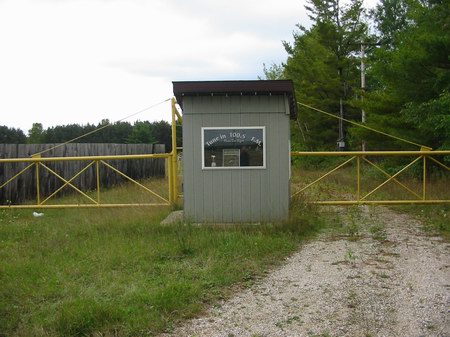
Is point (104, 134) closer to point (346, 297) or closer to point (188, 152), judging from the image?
point (188, 152)

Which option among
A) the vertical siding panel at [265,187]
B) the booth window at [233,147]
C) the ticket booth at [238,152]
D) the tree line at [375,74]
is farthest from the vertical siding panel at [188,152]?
the tree line at [375,74]

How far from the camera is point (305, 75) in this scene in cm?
3319

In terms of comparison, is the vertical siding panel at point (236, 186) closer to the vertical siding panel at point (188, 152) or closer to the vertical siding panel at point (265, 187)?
the vertical siding panel at point (265, 187)

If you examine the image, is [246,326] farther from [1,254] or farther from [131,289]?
[1,254]

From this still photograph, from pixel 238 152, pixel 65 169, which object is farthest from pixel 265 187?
pixel 65 169

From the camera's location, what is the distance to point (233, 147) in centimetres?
984

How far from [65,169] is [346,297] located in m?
14.1

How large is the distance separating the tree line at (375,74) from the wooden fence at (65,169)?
30.4 feet

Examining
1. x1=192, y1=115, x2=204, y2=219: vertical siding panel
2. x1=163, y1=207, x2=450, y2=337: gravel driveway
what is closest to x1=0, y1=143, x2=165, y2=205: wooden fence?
x1=192, y1=115, x2=204, y2=219: vertical siding panel

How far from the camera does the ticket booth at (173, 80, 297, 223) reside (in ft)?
32.3

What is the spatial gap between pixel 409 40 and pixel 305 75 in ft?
53.2

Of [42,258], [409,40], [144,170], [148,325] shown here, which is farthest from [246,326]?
[144,170]

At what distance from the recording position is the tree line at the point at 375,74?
1491 centimetres

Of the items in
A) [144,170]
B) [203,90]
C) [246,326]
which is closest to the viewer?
[246,326]
